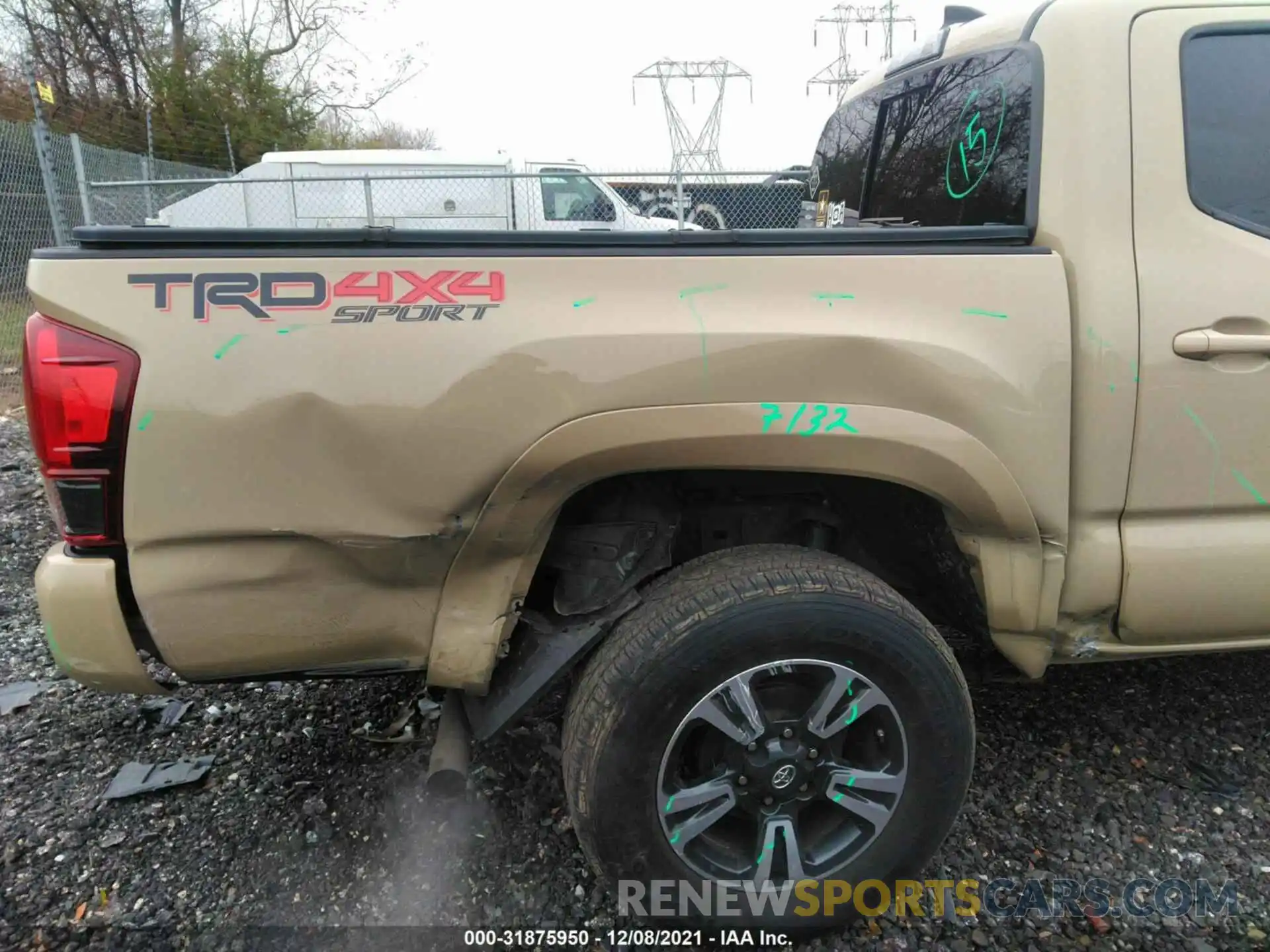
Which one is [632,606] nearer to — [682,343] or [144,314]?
[682,343]

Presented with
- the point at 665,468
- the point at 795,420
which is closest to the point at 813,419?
the point at 795,420

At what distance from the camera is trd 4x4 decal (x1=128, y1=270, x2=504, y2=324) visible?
1658mm

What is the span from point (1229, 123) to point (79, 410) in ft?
8.42

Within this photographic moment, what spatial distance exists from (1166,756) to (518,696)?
215 centimetres

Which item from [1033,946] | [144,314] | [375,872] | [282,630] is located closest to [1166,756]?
[1033,946]

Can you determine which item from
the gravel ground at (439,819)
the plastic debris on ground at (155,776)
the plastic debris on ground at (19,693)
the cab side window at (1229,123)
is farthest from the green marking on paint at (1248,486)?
the plastic debris on ground at (19,693)

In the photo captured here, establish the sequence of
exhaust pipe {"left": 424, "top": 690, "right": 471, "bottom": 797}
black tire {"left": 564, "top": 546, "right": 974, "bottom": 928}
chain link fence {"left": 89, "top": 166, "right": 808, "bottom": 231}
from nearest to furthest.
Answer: black tire {"left": 564, "top": 546, "right": 974, "bottom": 928} → exhaust pipe {"left": 424, "top": 690, "right": 471, "bottom": 797} → chain link fence {"left": 89, "top": 166, "right": 808, "bottom": 231}

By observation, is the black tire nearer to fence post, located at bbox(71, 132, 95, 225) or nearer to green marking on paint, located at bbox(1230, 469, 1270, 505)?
green marking on paint, located at bbox(1230, 469, 1270, 505)

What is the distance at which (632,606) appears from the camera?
6.56ft

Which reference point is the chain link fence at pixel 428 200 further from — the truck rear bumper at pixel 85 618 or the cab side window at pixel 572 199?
the truck rear bumper at pixel 85 618

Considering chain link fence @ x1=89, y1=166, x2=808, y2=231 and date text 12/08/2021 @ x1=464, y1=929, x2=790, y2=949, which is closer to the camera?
date text 12/08/2021 @ x1=464, y1=929, x2=790, y2=949

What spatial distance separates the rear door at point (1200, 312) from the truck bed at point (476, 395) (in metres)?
0.25

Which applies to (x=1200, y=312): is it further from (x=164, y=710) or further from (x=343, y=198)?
(x=343, y=198)

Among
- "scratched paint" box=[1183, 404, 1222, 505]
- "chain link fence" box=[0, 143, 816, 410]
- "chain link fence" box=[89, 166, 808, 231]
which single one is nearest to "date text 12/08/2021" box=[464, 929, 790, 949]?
"scratched paint" box=[1183, 404, 1222, 505]
